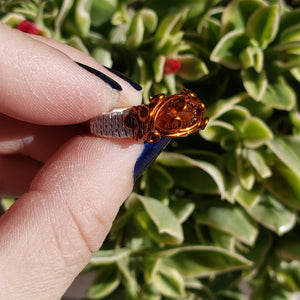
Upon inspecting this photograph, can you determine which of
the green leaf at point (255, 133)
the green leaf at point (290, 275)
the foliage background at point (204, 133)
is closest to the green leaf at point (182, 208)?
the foliage background at point (204, 133)

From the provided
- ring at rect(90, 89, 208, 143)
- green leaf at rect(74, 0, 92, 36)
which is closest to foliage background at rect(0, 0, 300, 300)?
green leaf at rect(74, 0, 92, 36)

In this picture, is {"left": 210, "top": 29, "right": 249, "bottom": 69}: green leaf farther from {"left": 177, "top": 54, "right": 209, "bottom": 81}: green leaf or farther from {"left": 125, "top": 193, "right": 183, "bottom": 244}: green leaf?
{"left": 125, "top": 193, "right": 183, "bottom": 244}: green leaf

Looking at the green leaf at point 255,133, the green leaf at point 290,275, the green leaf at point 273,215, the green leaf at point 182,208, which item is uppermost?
the green leaf at point 255,133

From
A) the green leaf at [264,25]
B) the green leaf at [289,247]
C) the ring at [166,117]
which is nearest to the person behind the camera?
the ring at [166,117]

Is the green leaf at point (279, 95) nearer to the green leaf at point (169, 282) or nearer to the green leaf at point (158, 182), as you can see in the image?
the green leaf at point (158, 182)

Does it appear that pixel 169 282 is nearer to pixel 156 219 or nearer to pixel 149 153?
pixel 156 219

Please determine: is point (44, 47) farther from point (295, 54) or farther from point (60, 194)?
point (295, 54)

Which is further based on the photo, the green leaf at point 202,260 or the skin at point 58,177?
the green leaf at point 202,260
